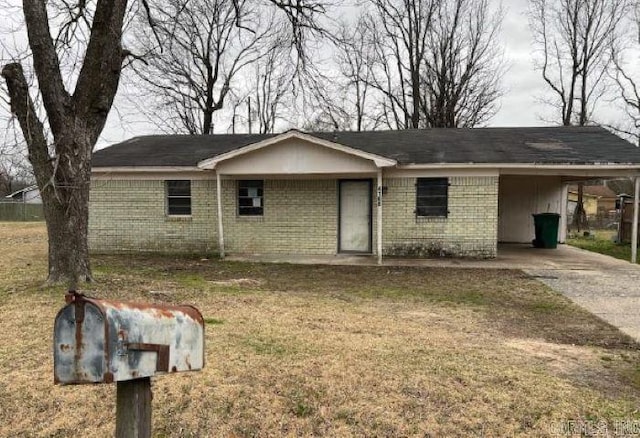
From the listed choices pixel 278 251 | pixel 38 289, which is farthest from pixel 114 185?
pixel 38 289

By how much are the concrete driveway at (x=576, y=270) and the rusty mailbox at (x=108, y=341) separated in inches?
244

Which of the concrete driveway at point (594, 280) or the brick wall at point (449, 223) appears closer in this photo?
the concrete driveway at point (594, 280)

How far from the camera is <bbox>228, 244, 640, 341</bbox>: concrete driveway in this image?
766 centimetres

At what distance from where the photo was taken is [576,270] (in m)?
11.6

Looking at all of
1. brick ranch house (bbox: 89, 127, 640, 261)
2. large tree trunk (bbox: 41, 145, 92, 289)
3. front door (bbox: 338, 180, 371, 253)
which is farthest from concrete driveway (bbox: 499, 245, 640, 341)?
large tree trunk (bbox: 41, 145, 92, 289)

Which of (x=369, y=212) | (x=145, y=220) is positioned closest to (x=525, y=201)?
(x=369, y=212)

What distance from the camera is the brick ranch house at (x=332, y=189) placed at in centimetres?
1275

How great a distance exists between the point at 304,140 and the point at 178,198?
4.67m

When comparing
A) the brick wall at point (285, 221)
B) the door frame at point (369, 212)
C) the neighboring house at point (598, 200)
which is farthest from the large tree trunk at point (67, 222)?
the neighboring house at point (598, 200)

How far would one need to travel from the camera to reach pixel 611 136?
1498cm

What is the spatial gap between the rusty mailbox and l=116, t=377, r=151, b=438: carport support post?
258 millimetres

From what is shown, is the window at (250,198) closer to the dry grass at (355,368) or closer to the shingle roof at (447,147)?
the shingle roof at (447,147)

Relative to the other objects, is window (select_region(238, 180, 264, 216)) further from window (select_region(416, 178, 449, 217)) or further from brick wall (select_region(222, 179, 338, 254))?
window (select_region(416, 178, 449, 217))

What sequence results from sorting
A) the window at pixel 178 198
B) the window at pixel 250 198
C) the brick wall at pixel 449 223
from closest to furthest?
the brick wall at pixel 449 223 → the window at pixel 250 198 → the window at pixel 178 198
